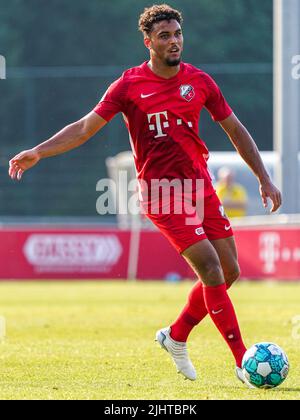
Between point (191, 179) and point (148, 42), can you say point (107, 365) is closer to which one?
point (191, 179)

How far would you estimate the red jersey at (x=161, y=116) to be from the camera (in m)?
7.79

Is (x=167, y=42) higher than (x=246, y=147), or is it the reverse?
(x=167, y=42)

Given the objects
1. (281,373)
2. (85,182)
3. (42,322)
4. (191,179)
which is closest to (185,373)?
(281,373)

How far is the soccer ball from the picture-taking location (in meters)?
A: 7.26

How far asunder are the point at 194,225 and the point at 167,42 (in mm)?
1240

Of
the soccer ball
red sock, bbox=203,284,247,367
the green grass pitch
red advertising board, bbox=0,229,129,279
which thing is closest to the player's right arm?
red sock, bbox=203,284,247,367

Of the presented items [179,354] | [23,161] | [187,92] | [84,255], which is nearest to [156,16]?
[187,92]

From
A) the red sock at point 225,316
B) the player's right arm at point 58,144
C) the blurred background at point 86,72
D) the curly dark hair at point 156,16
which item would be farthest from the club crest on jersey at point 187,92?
the blurred background at point 86,72

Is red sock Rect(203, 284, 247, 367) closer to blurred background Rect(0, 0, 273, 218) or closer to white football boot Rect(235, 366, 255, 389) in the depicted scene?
white football boot Rect(235, 366, 255, 389)

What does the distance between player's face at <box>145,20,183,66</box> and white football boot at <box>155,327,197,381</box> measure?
76.1 inches

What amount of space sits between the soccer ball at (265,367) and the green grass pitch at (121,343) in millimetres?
83

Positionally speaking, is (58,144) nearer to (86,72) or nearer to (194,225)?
(194,225)

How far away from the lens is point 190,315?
8195mm
